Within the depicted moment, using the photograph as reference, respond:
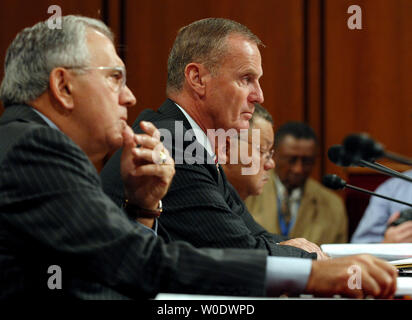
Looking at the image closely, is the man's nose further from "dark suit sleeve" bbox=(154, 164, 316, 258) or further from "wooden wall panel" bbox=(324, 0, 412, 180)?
"wooden wall panel" bbox=(324, 0, 412, 180)

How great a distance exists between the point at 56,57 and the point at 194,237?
60 cm

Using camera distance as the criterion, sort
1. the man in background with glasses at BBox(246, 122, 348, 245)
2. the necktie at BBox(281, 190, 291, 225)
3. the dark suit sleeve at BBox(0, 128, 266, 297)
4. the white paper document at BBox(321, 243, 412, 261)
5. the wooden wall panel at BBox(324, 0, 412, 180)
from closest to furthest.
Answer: the dark suit sleeve at BBox(0, 128, 266, 297) < the white paper document at BBox(321, 243, 412, 261) < the man in background with glasses at BBox(246, 122, 348, 245) < the necktie at BBox(281, 190, 291, 225) < the wooden wall panel at BBox(324, 0, 412, 180)

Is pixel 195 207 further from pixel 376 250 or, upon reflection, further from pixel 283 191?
pixel 283 191

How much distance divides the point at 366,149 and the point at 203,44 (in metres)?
0.91

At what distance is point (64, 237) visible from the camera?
0.99 metres

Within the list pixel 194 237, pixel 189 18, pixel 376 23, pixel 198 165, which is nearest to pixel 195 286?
pixel 194 237

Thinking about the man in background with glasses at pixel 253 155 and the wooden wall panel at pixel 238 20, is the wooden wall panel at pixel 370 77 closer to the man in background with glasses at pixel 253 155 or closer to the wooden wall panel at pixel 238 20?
the wooden wall panel at pixel 238 20

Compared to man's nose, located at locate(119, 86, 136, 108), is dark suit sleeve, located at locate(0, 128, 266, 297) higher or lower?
lower

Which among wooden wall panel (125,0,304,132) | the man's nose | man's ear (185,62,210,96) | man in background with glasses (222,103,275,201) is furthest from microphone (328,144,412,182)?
wooden wall panel (125,0,304,132)

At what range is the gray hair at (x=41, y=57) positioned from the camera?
48.0 inches

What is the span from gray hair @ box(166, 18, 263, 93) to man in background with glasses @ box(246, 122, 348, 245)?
6.36ft

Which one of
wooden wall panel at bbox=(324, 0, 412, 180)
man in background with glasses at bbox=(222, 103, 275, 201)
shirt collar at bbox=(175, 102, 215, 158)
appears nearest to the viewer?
shirt collar at bbox=(175, 102, 215, 158)

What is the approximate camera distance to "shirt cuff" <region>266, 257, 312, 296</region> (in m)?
1.06

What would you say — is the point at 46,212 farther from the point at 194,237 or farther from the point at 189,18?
the point at 189,18
